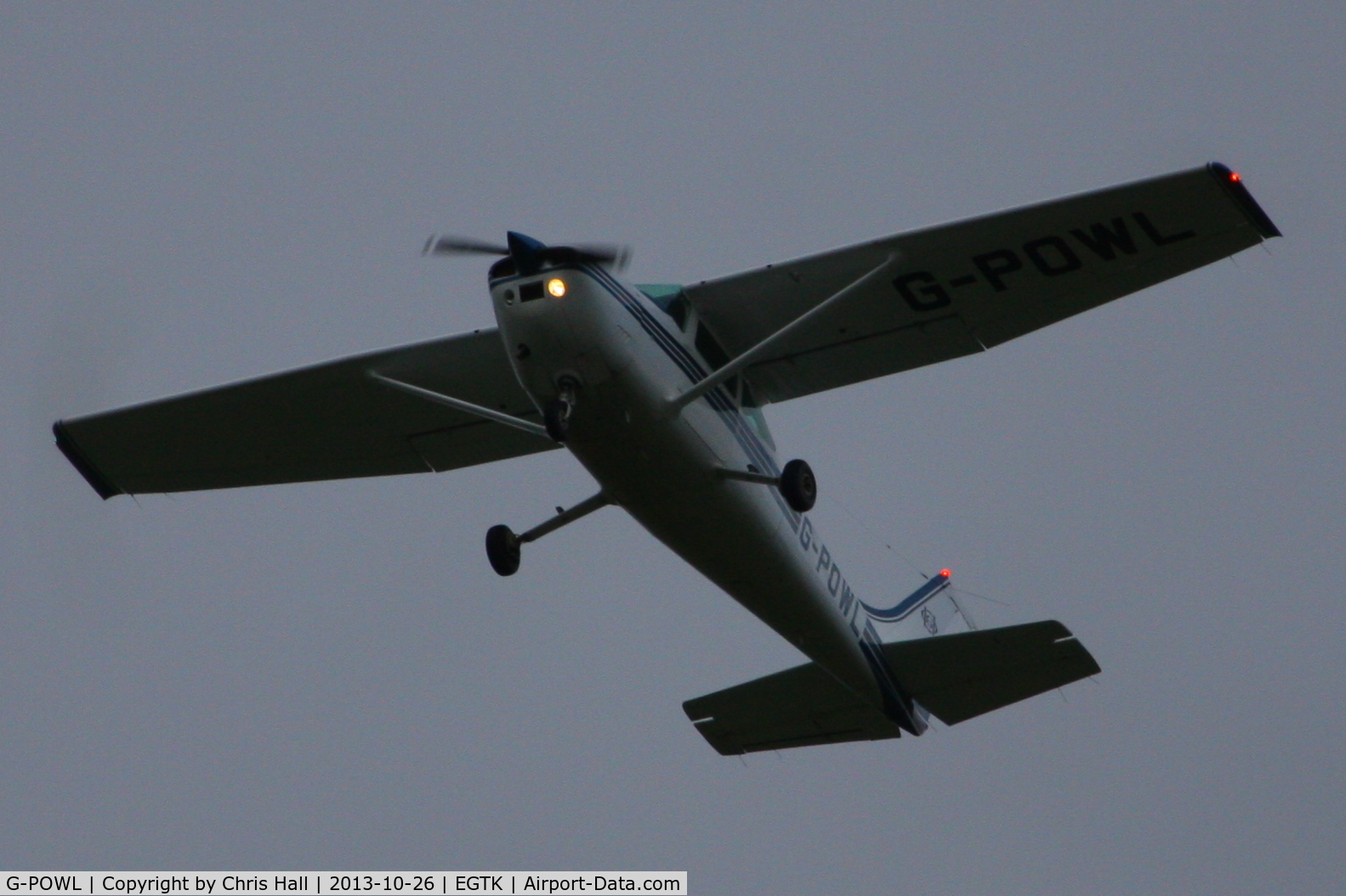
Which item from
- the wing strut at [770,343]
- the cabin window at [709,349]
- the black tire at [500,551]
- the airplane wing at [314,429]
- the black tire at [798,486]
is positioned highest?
the airplane wing at [314,429]

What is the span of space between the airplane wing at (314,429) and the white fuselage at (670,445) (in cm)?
228

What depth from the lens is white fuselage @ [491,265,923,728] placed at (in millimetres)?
14633

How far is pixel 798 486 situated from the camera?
1544cm

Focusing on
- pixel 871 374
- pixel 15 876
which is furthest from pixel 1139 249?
pixel 15 876

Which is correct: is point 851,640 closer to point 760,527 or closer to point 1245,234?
point 760,527

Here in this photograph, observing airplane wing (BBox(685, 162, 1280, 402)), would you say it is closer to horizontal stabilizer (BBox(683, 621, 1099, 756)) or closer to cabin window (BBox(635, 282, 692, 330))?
cabin window (BBox(635, 282, 692, 330))

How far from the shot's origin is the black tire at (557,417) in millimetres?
14695

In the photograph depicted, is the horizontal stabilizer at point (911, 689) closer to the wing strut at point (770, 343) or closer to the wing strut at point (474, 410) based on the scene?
the wing strut at point (770, 343)

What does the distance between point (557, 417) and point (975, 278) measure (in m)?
4.06

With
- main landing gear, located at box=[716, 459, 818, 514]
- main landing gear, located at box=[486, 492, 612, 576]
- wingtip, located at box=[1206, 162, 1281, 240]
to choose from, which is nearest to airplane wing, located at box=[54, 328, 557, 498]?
main landing gear, located at box=[486, 492, 612, 576]

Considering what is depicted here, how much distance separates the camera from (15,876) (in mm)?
17078

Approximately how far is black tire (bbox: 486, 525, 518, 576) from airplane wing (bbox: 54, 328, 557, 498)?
1.77m

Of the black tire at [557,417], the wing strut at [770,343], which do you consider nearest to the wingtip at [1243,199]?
the wing strut at [770,343]

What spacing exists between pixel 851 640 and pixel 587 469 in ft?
13.0
